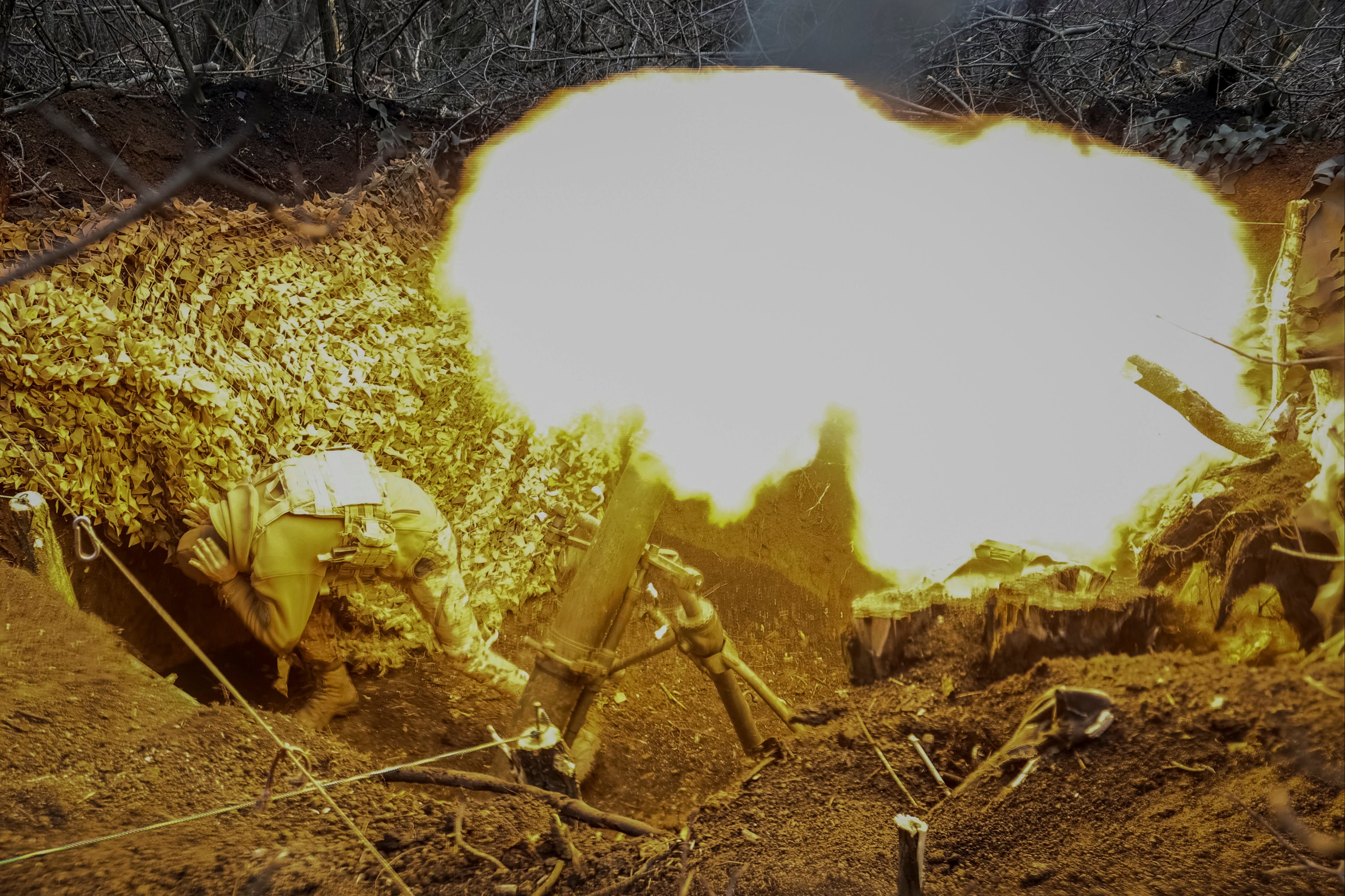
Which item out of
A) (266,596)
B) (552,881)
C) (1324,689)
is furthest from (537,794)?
(1324,689)

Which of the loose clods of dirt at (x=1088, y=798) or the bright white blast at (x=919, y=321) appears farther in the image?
the bright white blast at (x=919, y=321)

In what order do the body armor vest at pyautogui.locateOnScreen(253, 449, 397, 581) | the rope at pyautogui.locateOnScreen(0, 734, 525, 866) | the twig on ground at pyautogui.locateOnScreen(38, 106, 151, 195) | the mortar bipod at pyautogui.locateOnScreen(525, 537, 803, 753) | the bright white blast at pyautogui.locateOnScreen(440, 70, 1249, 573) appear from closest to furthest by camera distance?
the rope at pyautogui.locateOnScreen(0, 734, 525, 866), the mortar bipod at pyautogui.locateOnScreen(525, 537, 803, 753), the body armor vest at pyautogui.locateOnScreen(253, 449, 397, 581), the bright white blast at pyautogui.locateOnScreen(440, 70, 1249, 573), the twig on ground at pyautogui.locateOnScreen(38, 106, 151, 195)

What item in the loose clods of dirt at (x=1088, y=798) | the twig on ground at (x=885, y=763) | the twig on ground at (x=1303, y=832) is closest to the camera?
the twig on ground at (x=1303, y=832)

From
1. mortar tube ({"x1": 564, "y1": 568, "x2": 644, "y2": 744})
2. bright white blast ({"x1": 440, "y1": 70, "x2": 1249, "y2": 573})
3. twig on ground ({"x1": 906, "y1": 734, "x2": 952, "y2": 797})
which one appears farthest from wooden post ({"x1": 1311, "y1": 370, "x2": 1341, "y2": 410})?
mortar tube ({"x1": 564, "y1": 568, "x2": 644, "y2": 744})

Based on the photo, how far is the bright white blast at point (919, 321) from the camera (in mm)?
4777

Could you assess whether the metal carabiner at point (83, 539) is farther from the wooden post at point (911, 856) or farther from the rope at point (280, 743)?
the wooden post at point (911, 856)

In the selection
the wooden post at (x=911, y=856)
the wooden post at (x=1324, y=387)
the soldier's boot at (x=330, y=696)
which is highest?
the wooden post at (x=1324, y=387)

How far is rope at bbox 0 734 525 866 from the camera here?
2.04 m

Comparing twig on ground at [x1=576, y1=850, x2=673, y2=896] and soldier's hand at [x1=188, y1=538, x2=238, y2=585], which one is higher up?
soldier's hand at [x1=188, y1=538, x2=238, y2=585]

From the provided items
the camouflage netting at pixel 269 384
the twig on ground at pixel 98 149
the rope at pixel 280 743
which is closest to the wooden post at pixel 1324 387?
the rope at pixel 280 743

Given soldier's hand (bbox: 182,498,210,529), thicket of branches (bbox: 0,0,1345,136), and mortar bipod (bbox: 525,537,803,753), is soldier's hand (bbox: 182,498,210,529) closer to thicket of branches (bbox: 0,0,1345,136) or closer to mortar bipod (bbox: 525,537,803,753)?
mortar bipod (bbox: 525,537,803,753)

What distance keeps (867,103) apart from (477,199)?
3950 millimetres

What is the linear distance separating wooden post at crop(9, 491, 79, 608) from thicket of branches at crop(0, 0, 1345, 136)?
14.7ft

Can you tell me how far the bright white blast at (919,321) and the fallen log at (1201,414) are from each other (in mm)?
508
